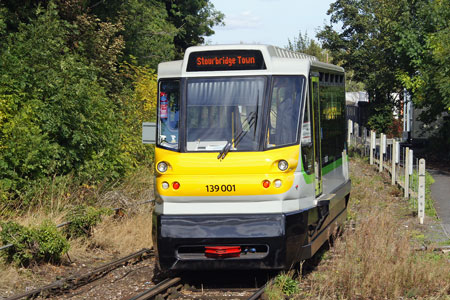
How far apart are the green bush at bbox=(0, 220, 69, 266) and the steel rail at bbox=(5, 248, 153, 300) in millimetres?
786

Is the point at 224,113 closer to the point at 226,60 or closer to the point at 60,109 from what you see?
the point at 226,60

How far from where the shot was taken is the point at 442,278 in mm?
8789

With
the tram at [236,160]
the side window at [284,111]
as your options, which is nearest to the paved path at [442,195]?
the tram at [236,160]

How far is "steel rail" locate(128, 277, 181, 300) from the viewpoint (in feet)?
27.9

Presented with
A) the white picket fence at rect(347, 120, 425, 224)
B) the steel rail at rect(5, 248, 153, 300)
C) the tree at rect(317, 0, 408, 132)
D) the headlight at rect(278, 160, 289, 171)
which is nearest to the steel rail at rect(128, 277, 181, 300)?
the steel rail at rect(5, 248, 153, 300)

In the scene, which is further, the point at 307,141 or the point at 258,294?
the point at 307,141

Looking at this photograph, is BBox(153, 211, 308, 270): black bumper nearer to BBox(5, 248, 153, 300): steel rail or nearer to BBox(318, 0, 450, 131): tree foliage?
BBox(5, 248, 153, 300): steel rail

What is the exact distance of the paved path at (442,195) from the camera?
1550cm

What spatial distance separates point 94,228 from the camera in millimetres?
12750

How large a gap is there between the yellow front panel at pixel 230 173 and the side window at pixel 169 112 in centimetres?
41

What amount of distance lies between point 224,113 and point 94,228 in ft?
14.8

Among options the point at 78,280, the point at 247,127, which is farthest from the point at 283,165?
the point at 78,280

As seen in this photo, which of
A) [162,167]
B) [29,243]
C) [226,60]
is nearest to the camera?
[162,167]

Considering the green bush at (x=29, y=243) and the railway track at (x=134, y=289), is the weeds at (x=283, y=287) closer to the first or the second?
the railway track at (x=134, y=289)
